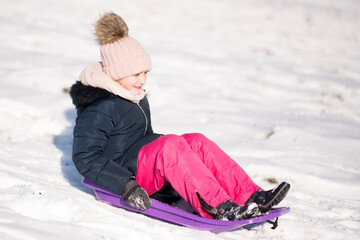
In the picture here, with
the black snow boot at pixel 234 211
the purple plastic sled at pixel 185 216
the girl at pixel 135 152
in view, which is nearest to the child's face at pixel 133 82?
the girl at pixel 135 152

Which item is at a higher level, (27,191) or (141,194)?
(141,194)

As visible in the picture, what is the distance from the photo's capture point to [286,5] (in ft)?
39.7

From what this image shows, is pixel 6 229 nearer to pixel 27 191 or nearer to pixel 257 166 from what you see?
pixel 27 191

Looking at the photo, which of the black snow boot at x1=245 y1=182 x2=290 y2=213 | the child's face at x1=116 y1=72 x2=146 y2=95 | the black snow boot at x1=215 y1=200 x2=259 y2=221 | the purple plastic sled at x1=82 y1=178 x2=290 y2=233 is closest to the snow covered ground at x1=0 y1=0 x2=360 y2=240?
the purple plastic sled at x1=82 y1=178 x2=290 y2=233

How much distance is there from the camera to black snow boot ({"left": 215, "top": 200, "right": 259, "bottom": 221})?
8.34 feet

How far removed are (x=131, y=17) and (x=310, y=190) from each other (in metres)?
6.60

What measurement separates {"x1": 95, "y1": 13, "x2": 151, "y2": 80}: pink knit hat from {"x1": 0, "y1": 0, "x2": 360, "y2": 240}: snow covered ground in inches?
4.9

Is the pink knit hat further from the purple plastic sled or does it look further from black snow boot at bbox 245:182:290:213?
black snow boot at bbox 245:182:290:213

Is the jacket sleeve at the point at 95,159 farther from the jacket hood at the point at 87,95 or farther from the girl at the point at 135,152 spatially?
the jacket hood at the point at 87,95

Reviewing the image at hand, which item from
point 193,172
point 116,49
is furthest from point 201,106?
point 193,172

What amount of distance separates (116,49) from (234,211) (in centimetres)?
142

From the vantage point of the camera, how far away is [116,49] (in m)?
3.06

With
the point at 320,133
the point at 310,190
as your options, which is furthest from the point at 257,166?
the point at 320,133

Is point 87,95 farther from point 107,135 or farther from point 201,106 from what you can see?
point 201,106
